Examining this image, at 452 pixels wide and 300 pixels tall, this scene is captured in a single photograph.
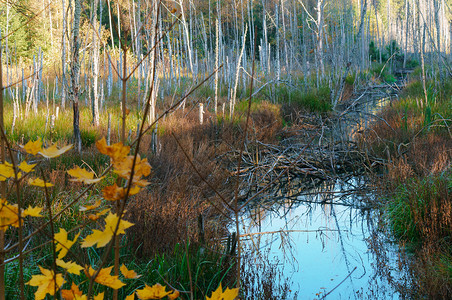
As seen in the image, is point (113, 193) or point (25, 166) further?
point (25, 166)

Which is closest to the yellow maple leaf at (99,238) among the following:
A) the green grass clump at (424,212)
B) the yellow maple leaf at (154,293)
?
the yellow maple leaf at (154,293)

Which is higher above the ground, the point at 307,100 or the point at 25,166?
the point at 307,100

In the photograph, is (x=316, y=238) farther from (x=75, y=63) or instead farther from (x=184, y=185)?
(x=75, y=63)

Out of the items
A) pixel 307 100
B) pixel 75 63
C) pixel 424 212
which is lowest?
pixel 424 212

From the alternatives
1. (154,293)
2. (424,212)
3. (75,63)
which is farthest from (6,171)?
(75,63)

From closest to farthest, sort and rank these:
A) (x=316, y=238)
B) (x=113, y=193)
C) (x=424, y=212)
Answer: (x=113, y=193) → (x=424, y=212) → (x=316, y=238)

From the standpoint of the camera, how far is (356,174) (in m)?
5.32

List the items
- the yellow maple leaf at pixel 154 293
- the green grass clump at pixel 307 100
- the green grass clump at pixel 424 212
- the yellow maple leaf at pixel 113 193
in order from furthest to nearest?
the green grass clump at pixel 307 100 → the green grass clump at pixel 424 212 → the yellow maple leaf at pixel 154 293 → the yellow maple leaf at pixel 113 193

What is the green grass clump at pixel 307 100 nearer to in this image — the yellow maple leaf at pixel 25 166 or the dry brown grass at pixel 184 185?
the dry brown grass at pixel 184 185

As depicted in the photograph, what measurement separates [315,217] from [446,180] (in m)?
1.24

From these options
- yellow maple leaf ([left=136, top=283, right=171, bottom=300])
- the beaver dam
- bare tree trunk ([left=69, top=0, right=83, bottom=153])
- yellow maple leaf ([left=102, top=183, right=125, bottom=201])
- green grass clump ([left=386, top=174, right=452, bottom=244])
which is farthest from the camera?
bare tree trunk ([left=69, top=0, right=83, bottom=153])

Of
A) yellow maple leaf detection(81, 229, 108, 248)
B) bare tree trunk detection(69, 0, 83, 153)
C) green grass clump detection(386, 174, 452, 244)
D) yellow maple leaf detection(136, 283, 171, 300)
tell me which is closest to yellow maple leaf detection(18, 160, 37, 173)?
yellow maple leaf detection(81, 229, 108, 248)

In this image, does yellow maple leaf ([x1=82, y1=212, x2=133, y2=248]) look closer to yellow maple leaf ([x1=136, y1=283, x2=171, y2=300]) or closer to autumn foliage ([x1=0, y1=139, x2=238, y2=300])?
autumn foliage ([x1=0, y1=139, x2=238, y2=300])

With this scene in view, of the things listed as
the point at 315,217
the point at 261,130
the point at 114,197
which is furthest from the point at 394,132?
the point at 114,197
